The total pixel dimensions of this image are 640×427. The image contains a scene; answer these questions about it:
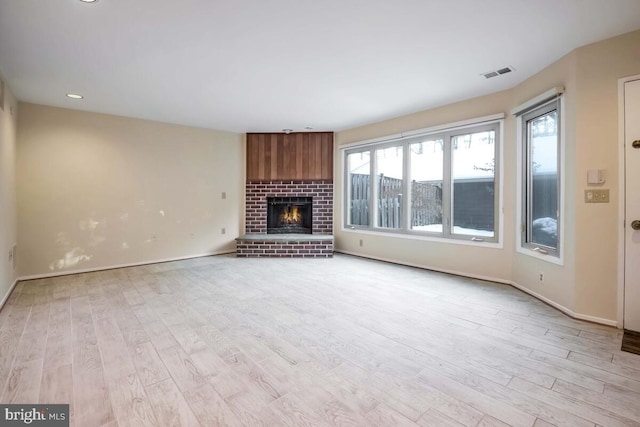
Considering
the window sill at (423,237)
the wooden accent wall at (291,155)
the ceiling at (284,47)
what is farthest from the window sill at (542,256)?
the wooden accent wall at (291,155)

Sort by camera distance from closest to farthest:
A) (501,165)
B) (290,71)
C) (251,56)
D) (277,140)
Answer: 1. (251,56)
2. (290,71)
3. (501,165)
4. (277,140)

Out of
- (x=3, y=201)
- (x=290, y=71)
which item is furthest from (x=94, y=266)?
(x=290, y=71)

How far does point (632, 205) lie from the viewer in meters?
2.48

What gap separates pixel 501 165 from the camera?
3.82 metres

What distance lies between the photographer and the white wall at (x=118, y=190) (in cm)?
406

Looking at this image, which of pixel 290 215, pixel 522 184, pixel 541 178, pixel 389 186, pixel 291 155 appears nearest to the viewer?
pixel 541 178

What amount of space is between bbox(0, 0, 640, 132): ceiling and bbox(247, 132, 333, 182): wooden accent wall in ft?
5.82

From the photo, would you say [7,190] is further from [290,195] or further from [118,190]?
[290,195]

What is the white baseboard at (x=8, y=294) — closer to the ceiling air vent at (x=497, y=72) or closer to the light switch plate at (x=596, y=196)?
the ceiling air vent at (x=497, y=72)

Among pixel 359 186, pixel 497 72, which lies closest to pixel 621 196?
pixel 497 72

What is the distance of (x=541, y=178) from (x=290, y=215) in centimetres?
435

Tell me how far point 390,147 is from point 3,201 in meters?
5.24

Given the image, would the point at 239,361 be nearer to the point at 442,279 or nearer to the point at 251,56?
the point at 251,56

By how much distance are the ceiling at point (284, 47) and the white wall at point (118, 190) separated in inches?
23.0
